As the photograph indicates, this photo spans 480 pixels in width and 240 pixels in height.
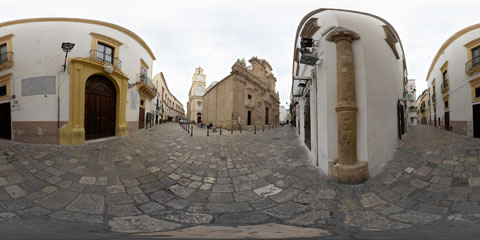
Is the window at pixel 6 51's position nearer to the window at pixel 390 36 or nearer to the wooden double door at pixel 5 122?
the wooden double door at pixel 5 122

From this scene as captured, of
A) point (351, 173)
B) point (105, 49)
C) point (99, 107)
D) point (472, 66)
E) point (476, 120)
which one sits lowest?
point (351, 173)

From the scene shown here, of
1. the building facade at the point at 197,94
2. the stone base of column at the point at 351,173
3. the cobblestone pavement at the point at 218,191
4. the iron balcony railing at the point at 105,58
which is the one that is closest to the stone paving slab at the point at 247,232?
the cobblestone pavement at the point at 218,191

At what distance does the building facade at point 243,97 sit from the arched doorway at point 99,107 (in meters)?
10.8

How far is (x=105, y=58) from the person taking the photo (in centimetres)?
494

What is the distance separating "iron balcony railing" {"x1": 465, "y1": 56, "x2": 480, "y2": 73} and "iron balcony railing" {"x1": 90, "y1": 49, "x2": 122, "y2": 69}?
9.92m

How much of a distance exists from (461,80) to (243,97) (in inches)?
573

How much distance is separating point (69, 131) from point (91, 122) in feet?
1.77

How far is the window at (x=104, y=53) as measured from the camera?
472cm

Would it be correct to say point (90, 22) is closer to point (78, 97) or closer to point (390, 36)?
point (78, 97)

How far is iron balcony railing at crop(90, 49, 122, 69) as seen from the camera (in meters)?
4.60

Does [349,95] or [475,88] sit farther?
[475,88]

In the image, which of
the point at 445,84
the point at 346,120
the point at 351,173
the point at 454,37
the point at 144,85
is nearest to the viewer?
the point at 351,173

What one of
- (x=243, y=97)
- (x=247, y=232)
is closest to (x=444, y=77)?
(x=247, y=232)

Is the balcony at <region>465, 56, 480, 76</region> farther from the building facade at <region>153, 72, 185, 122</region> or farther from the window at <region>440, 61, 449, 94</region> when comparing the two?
the building facade at <region>153, 72, 185, 122</region>
